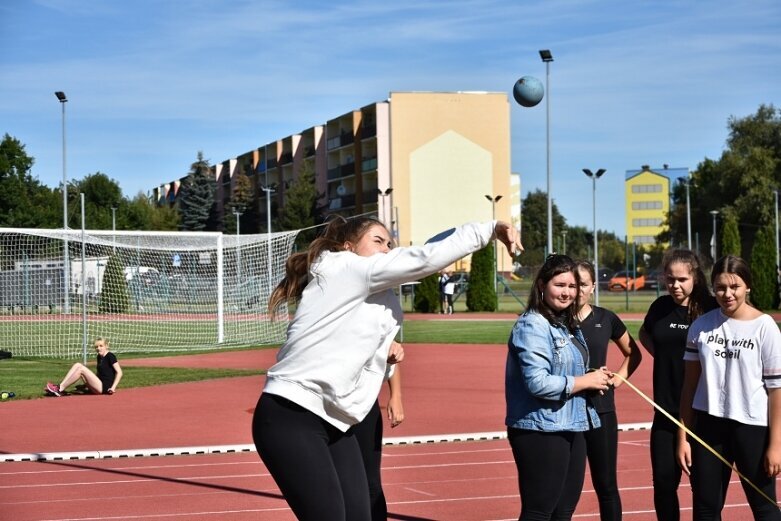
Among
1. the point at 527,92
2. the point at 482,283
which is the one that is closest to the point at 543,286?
the point at 527,92

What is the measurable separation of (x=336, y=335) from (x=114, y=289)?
99.3 ft

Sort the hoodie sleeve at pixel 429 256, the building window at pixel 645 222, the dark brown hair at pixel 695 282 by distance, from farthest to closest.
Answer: the building window at pixel 645 222
the dark brown hair at pixel 695 282
the hoodie sleeve at pixel 429 256

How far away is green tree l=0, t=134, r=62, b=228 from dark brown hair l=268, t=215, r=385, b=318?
211 feet

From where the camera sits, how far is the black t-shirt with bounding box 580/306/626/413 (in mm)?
6266

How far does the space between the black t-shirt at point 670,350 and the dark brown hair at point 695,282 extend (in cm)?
3

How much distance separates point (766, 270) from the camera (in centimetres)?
4684

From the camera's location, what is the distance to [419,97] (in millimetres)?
76750

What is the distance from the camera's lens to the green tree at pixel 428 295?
45.2m

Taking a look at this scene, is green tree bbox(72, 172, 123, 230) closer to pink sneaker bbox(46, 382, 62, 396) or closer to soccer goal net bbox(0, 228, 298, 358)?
soccer goal net bbox(0, 228, 298, 358)

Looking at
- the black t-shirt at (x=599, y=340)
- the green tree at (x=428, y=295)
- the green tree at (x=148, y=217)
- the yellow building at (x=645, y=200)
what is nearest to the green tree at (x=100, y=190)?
the green tree at (x=148, y=217)

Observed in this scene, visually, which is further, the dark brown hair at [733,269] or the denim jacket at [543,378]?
the dark brown hair at [733,269]

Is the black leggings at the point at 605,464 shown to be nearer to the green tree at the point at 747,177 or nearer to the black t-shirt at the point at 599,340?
the black t-shirt at the point at 599,340

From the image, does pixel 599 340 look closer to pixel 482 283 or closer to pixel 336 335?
pixel 336 335

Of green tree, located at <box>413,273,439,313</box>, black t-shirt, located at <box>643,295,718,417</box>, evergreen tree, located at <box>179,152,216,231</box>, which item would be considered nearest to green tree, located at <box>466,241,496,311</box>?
green tree, located at <box>413,273,439,313</box>
